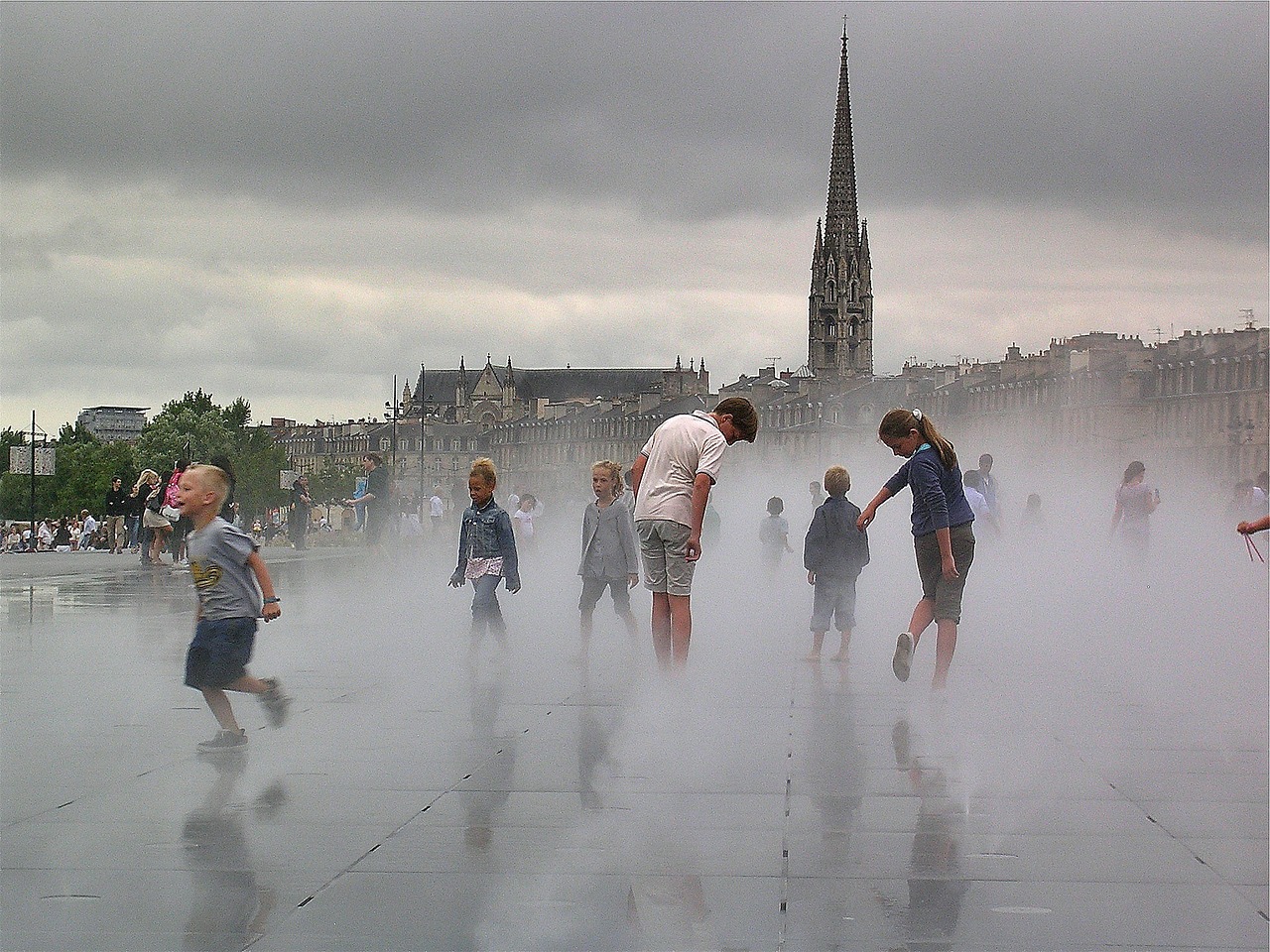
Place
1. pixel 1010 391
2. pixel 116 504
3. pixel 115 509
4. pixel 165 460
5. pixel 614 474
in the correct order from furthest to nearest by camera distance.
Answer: pixel 165 460, pixel 1010 391, pixel 116 504, pixel 115 509, pixel 614 474

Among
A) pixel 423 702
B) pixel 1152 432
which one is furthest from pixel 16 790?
pixel 1152 432

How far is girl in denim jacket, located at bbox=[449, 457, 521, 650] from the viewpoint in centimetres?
1422

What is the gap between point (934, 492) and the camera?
11648mm

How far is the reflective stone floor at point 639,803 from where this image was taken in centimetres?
571

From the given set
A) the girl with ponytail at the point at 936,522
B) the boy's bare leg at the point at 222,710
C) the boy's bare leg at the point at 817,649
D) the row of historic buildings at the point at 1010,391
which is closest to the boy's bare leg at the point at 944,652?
the girl with ponytail at the point at 936,522

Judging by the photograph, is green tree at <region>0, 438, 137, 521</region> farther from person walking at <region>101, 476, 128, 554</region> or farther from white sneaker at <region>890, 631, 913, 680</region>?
white sneaker at <region>890, 631, 913, 680</region>

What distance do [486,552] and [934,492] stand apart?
161 inches

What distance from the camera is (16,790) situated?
798 cm

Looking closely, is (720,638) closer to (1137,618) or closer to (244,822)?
(1137,618)

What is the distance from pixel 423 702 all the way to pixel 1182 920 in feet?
20.7

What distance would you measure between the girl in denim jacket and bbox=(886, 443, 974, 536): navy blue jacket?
11.6 feet

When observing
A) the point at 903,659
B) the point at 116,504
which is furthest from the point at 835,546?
the point at 116,504

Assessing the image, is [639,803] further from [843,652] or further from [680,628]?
[843,652]

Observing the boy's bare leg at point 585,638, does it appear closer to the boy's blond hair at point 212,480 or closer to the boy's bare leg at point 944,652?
the boy's bare leg at point 944,652
